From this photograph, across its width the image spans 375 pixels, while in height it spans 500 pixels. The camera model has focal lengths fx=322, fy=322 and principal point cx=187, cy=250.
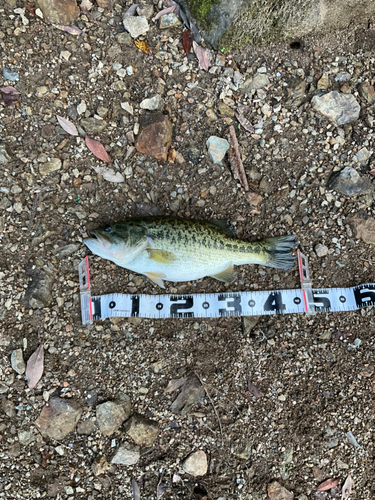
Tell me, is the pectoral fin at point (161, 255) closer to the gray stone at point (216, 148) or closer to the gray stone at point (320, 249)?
Answer: the gray stone at point (216, 148)

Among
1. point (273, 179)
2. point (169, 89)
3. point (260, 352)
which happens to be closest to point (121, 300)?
point (260, 352)

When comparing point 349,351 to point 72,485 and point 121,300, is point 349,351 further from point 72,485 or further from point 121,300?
point 72,485

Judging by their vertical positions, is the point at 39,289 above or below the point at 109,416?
above

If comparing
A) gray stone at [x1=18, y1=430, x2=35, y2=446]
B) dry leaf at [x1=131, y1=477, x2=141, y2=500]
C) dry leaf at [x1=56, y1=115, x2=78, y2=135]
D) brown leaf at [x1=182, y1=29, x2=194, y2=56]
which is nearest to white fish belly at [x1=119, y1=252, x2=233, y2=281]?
dry leaf at [x1=56, y1=115, x2=78, y2=135]

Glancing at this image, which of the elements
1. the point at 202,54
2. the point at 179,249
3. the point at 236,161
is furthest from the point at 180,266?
the point at 202,54

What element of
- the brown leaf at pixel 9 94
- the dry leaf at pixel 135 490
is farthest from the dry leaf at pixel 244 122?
the dry leaf at pixel 135 490

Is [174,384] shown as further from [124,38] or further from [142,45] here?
[124,38]

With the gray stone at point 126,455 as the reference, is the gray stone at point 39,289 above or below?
above

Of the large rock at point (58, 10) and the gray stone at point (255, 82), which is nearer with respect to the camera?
the large rock at point (58, 10)
